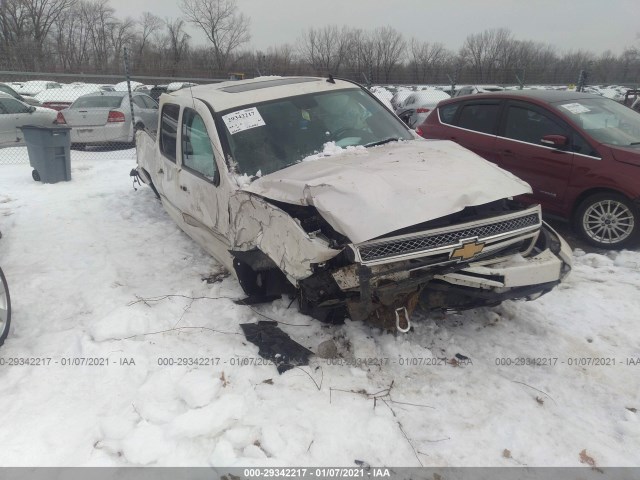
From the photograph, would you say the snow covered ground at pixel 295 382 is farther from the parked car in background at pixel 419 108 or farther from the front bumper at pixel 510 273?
the parked car in background at pixel 419 108

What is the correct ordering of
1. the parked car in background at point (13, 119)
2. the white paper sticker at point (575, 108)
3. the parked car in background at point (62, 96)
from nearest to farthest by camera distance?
the white paper sticker at point (575, 108) → the parked car in background at point (13, 119) → the parked car in background at point (62, 96)

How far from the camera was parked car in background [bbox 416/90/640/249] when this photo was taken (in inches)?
206

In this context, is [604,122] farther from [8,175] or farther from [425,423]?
[8,175]

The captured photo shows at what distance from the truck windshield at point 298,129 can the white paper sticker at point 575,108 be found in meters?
2.65

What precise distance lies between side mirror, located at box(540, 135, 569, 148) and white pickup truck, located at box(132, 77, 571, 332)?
216cm

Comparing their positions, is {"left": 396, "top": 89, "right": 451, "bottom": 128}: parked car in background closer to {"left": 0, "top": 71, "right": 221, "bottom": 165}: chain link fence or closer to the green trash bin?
{"left": 0, "top": 71, "right": 221, "bottom": 165}: chain link fence

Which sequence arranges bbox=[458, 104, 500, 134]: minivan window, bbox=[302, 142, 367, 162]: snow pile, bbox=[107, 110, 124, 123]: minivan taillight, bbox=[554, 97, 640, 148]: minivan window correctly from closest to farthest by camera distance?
bbox=[302, 142, 367, 162]: snow pile → bbox=[554, 97, 640, 148]: minivan window → bbox=[458, 104, 500, 134]: minivan window → bbox=[107, 110, 124, 123]: minivan taillight

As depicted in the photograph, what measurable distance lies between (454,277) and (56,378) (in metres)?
2.76

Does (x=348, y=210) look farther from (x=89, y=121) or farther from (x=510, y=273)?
(x=89, y=121)

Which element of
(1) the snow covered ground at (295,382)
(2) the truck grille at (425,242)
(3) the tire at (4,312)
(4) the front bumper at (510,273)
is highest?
(2) the truck grille at (425,242)

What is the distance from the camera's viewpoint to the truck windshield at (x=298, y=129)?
390 cm

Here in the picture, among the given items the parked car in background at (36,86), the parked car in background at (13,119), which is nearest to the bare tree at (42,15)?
the parked car in background at (36,86)

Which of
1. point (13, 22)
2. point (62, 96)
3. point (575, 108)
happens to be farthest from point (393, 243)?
point (13, 22)

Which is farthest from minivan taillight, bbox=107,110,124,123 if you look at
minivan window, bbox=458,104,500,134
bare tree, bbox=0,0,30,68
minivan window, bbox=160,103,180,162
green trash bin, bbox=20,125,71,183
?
bare tree, bbox=0,0,30,68
